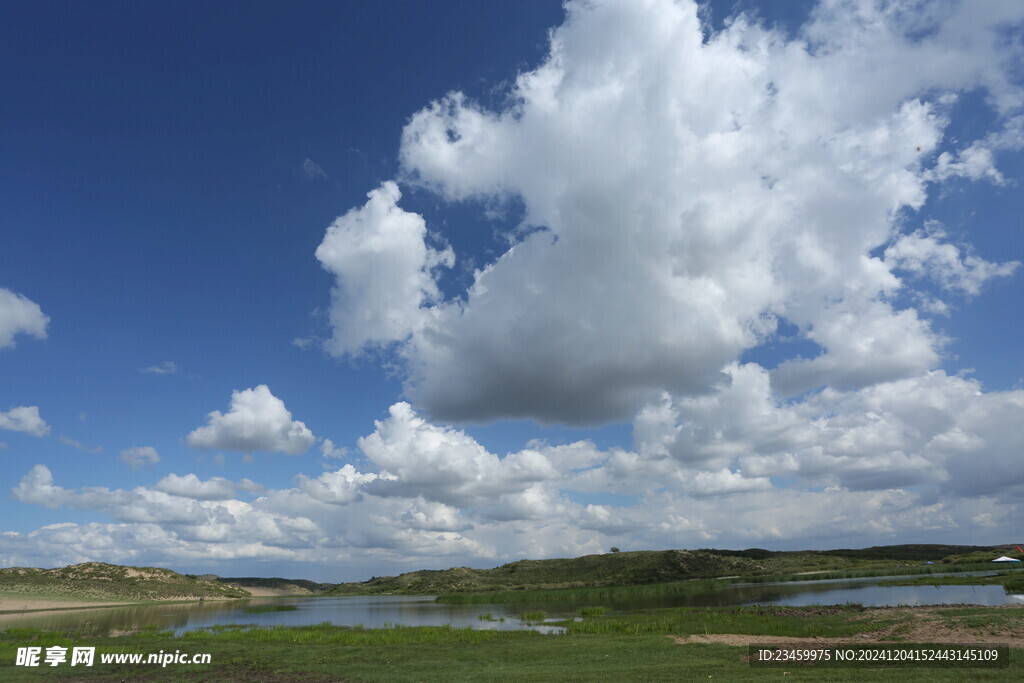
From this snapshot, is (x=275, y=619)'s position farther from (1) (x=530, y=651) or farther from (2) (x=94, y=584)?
(2) (x=94, y=584)

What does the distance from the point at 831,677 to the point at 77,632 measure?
6745 centimetres

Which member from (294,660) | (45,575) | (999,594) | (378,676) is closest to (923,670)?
(378,676)

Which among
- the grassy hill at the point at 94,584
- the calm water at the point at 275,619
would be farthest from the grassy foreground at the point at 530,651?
the grassy hill at the point at 94,584

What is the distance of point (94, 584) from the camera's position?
164500 millimetres

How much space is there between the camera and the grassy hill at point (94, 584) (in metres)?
148

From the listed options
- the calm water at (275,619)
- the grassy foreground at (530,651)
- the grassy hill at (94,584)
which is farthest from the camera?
the grassy hill at (94,584)

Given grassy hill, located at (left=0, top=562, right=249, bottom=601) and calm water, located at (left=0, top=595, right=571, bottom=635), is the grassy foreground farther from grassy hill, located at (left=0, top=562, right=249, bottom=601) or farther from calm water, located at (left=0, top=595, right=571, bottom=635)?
grassy hill, located at (left=0, top=562, right=249, bottom=601)

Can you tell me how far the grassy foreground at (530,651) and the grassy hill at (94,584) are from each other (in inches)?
5136

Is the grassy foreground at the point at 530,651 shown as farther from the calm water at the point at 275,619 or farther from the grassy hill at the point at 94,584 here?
the grassy hill at the point at 94,584

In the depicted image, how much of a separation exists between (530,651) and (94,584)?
192 meters

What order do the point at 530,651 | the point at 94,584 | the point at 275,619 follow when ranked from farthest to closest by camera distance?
the point at 94,584, the point at 275,619, the point at 530,651

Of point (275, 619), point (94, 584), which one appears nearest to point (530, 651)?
point (275, 619)

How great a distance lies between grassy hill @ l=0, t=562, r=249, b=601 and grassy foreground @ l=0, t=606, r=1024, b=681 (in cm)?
13045

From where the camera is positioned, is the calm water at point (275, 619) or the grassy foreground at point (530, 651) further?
the calm water at point (275, 619)
